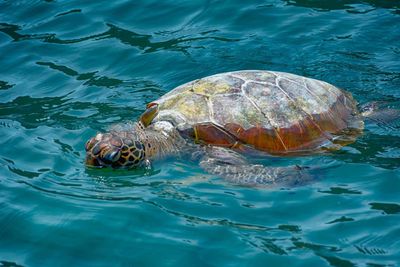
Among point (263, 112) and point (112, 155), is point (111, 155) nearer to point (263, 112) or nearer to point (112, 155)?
point (112, 155)

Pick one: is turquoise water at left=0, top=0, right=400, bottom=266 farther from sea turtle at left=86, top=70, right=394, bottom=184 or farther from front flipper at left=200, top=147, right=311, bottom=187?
sea turtle at left=86, top=70, right=394, bottom=184

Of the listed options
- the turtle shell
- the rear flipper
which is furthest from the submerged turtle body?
the rear flipper

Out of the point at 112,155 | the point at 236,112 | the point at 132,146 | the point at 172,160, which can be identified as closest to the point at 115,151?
the point at 112,155

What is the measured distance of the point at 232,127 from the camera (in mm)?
7555

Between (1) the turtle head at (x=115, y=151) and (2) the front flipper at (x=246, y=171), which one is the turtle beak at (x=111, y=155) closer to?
(1) the turtle head at (x=115, y=151)

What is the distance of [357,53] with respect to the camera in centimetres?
991

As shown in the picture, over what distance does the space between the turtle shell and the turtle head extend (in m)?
0.58

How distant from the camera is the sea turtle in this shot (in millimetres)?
7277

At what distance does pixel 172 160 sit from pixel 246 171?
3.28 feet

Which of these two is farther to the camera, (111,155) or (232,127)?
(232,127)

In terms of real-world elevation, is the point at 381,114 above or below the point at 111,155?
below

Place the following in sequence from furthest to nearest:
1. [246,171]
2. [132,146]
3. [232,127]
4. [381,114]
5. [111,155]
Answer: [381,114]
[232,127]
[132,146]
[111,155]
[246,171]

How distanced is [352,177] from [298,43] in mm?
3921

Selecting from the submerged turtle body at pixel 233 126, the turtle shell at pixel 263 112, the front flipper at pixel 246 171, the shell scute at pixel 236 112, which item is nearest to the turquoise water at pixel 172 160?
the front flipper at pixel 246 171
